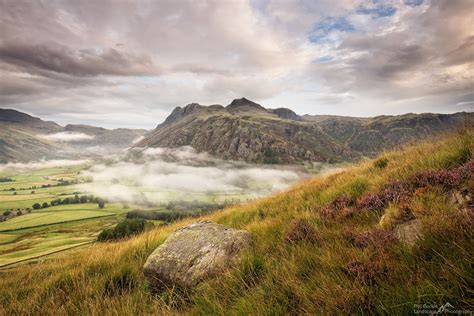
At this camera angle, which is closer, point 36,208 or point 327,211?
point 327,211

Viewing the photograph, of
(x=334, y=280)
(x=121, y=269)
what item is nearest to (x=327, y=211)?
(x=334, y=280)

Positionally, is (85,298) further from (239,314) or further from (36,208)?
(36,208)

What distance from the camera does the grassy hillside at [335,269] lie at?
8.21ft

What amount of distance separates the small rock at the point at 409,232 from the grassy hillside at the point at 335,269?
16 cm

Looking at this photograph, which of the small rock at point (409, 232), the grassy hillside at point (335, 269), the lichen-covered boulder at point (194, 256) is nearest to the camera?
the grassy hillside at point (335, 269)

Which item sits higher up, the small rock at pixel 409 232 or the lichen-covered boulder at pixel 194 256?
the small rock at pixel 409 232

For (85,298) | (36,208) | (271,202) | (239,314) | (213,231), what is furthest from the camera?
(36,208)

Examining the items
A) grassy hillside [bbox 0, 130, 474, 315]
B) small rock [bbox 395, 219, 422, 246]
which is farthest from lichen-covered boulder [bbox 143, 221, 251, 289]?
small rock [bbox 395, 219, 422, 246]

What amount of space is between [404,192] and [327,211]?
1.75 metres

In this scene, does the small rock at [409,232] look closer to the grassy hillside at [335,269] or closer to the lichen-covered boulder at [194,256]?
the grassy hillside at [335,269]

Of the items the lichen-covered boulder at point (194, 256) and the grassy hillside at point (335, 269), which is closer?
the grassy hillside at point (335, 269)

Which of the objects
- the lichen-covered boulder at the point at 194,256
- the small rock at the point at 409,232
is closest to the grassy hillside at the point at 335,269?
the small rock at the point at 409,232

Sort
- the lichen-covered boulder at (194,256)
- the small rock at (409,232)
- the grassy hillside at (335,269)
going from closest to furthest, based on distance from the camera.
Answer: the grassy hillside at (335,269), the small rock at (409,232), the lichen-covered boulder at (194,256)

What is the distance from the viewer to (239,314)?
294 cm
